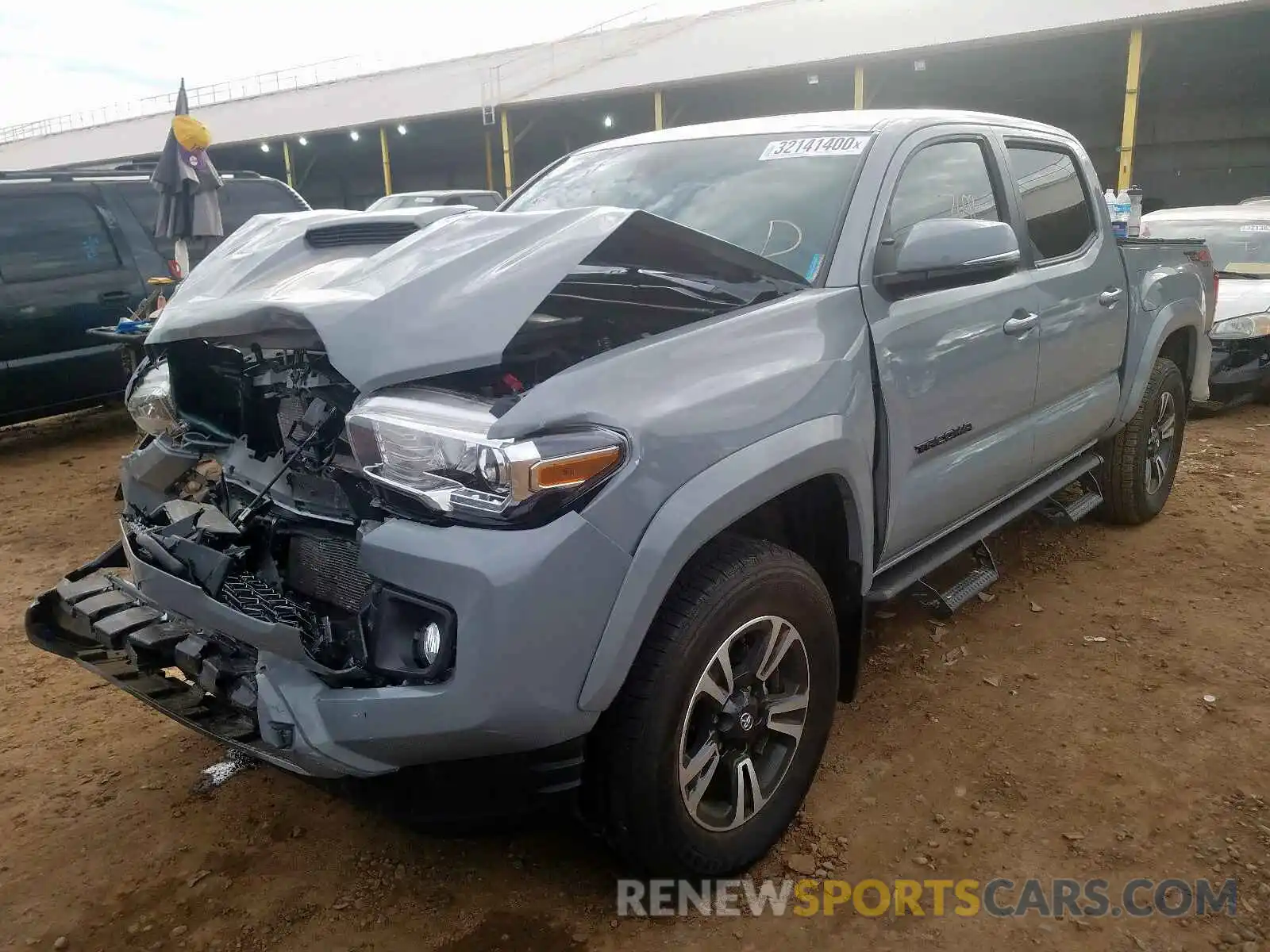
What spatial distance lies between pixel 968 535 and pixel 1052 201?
4.93ft

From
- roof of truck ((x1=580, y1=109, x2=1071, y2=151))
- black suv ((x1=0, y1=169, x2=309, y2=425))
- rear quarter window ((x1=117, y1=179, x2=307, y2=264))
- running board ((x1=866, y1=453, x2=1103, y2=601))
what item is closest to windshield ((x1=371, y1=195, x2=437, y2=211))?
rear quarter window ((x1=117, y1=179, x2=307, y2=264))

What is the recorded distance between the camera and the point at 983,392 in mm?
3143

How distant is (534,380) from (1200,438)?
6448 millimetres

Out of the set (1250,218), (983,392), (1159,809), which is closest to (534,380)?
(983,392)

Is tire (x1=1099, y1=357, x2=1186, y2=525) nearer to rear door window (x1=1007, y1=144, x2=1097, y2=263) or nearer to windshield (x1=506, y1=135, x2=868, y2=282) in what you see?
rear door window (x1=1007, y1=144, x2=1097, y2=263)

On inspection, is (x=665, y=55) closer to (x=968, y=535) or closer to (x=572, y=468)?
(x=968, y=535)

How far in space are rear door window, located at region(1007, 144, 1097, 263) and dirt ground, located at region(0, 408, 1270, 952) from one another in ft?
5.01

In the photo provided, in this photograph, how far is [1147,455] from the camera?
4758 millimetres

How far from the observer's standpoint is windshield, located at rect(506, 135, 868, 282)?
279cm

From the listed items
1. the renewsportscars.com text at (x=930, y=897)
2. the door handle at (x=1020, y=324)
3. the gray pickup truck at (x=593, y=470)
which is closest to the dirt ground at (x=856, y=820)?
the renewsportscars.com text at (x=930, y=897)

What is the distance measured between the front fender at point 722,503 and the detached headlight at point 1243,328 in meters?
6.27

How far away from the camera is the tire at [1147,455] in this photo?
4.63 m

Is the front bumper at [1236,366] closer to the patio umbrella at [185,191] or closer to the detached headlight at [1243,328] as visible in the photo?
the detached headlight at [1243,328]

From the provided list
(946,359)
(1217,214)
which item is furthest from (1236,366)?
(946,359)
